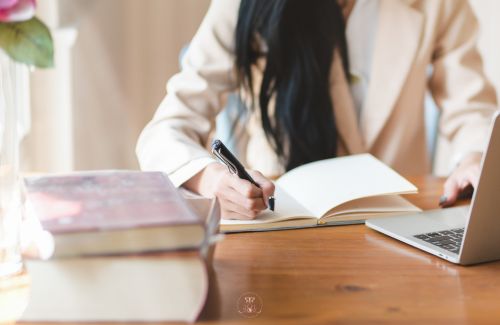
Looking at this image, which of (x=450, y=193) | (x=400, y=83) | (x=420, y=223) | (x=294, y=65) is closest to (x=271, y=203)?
(x=420, y=223)

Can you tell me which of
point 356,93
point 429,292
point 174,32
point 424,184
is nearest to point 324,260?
point 429,292

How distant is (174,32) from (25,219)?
576 mm

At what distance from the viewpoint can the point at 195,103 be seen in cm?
106

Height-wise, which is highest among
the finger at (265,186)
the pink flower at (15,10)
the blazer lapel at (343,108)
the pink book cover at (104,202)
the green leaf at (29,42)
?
the pink flower at (15,10)

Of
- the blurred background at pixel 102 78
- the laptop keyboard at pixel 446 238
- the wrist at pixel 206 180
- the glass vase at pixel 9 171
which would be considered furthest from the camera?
the blurred background at pixel 102 78

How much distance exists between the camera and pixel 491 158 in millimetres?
578

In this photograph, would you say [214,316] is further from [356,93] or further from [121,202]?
[356,93]

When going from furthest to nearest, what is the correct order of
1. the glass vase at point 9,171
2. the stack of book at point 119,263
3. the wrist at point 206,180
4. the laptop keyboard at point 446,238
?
the wrist at point 206,180
the laptop keyboard at point 446,238
the glass vase at point 9,171
the stack of book at point 119,263

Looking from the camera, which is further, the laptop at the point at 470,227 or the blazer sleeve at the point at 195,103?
the blazer sleeve at the point at 195,103

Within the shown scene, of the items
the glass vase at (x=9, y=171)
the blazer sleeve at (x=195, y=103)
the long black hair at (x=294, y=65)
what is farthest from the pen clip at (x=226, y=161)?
the long black hair at (x=294, y=65)

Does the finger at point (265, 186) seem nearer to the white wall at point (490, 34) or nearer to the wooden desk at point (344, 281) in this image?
the wooden desk at point (344, 281)

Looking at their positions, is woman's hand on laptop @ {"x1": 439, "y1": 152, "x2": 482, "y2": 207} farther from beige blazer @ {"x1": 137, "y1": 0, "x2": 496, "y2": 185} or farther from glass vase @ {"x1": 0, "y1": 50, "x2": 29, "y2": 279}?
glass vase @ {"x1": 0, "y1": 50, "x2": 29, "y2": 279}

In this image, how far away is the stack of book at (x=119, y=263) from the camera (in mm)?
439

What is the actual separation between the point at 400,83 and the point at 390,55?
0.06 metres
